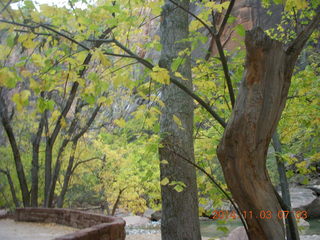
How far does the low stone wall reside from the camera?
21.4 feet

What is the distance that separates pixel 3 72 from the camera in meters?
2.14

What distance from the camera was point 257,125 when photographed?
2186 mm

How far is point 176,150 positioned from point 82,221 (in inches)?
313

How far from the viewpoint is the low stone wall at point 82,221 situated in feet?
21.4

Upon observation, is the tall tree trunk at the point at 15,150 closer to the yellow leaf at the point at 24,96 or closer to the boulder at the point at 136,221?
the yellow leaf at the point at 24,96

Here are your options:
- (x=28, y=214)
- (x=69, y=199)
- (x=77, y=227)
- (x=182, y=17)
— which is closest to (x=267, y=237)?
(x=182, y=17)

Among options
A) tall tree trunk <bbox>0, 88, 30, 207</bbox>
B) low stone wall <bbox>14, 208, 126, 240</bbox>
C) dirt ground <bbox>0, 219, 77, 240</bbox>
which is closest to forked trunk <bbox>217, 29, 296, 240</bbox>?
low stone wall <bbox>14, 208, 126, 240</bbox>

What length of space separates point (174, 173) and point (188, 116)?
799 mm

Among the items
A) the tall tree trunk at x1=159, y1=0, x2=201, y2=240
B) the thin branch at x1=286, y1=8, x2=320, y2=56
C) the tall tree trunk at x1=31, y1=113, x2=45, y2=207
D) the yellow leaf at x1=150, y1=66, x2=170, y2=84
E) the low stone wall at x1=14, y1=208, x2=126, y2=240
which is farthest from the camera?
the tall tree trunk at x1=31, y1=113, x2=45, y2=207

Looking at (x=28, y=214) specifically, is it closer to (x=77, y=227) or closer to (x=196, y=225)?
(x=77, y=227)

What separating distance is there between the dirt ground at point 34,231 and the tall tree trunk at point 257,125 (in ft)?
27.7

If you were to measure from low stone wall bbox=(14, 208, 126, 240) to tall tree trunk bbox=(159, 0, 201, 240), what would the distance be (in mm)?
2274

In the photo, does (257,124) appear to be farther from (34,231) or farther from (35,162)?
(35,162)

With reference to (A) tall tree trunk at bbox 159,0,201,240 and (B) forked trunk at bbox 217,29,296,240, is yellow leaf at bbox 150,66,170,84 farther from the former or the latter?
(A) tall tree trunk at bbox 159,0,201,240
